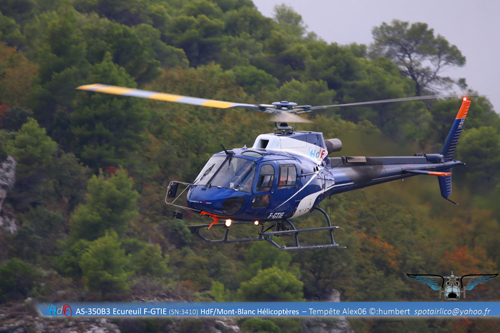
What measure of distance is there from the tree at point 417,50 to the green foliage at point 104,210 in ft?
129

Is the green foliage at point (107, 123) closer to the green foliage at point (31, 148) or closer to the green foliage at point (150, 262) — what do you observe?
the green foliage at point (31, 148)

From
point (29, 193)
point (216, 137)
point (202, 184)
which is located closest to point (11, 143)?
A: point (29, 193)

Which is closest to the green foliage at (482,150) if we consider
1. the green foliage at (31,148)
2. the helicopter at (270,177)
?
the helicopter at (270,177)

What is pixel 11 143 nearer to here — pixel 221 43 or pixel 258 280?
pixel 258 280

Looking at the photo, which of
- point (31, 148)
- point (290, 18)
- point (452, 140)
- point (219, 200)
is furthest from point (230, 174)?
point (290, 18)

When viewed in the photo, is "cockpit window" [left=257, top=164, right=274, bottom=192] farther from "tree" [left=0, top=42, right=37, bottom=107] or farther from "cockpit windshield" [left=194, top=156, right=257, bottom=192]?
"tree" [left=0, top=42, right=37, bottom=107]

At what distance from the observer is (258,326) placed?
3428cm

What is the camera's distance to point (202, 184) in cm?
1377

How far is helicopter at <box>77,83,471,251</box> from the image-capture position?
13.4 metres

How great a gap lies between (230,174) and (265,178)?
808 millimetres

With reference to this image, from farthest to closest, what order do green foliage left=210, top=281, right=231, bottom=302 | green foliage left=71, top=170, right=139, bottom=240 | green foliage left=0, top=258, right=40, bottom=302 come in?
green foliage left=71, top=170, right=139, bottom=240 → green foliage left=210, top=281, right=231, bottom=302 → green foliage left=0, top=258, right=40, bottom=302

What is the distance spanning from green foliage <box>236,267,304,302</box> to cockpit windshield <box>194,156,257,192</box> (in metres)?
21.9

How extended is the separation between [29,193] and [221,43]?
31.2m

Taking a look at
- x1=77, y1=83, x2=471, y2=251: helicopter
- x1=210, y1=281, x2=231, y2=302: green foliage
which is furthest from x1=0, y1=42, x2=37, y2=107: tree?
x1=77, y1=83, x2=471, y2=251: helicopter
